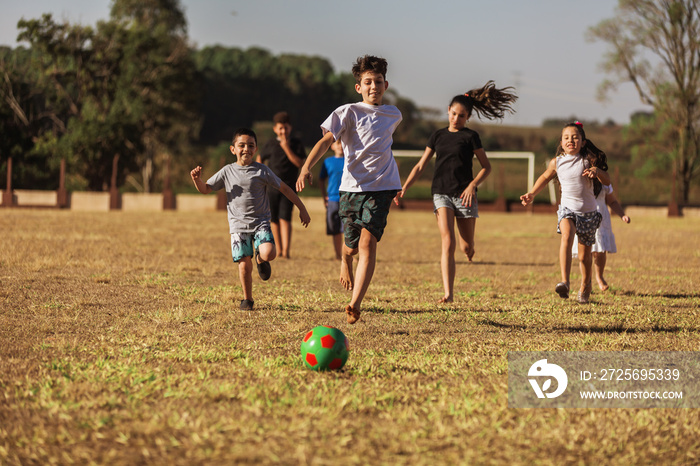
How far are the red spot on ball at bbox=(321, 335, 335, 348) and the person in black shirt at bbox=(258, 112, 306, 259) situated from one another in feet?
19.6

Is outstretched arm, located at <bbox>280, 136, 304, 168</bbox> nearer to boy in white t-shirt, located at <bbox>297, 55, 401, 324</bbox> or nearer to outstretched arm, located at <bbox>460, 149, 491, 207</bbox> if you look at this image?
outstretched arm, located at <bbox>460, 149, 491, 207</bbox>

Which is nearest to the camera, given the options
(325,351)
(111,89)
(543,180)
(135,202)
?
(325,351)

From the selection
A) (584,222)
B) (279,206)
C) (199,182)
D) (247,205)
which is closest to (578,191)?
(584,222)

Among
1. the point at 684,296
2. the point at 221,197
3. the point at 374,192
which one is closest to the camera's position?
the point at 374,192

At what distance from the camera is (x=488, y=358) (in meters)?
4.40

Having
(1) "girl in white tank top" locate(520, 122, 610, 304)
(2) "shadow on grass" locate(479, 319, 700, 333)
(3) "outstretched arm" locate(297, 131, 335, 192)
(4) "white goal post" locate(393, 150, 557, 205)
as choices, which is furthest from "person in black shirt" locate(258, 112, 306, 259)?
(4) "white goal post" locate(393, 150, 557, 205)

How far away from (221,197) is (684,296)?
2402 cm

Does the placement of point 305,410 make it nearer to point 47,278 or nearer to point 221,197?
point 47,278

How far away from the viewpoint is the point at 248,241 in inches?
246

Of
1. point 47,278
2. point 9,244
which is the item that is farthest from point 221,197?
point 47,278

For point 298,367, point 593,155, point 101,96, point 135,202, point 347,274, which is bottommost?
→ point 298,367

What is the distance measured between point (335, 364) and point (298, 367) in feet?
0.72

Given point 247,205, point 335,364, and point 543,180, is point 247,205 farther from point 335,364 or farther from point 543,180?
point 543,180

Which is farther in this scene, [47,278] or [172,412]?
[47,278]
